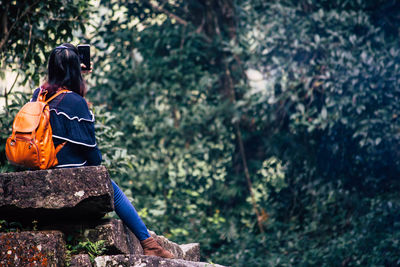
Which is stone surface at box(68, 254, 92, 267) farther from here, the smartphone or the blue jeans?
the smartphone

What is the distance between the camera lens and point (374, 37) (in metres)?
7.55

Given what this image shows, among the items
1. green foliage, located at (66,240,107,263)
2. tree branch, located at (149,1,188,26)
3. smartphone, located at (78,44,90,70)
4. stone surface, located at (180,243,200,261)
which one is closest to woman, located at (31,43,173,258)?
smartphone, located at (78,44,90,70)

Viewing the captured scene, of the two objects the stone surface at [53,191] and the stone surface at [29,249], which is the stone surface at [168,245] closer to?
the stone surface at [53,191]

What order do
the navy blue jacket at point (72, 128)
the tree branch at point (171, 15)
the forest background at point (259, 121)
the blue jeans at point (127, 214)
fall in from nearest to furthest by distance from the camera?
the navy blue jacket at point (72, 128)
the blue jeans at point (127, 214)
the forest background at point (259, 121)
the tree branch at point (171, 15)

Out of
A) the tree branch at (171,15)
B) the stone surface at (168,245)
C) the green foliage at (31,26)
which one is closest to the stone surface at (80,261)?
the stone surface at (168,245)

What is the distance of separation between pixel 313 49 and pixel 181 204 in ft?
10.5

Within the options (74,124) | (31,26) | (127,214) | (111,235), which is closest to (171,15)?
(31,26)

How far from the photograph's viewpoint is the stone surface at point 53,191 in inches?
121

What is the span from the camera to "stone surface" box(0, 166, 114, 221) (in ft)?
10.1

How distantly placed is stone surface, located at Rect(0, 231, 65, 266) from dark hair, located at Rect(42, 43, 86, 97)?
0.97m

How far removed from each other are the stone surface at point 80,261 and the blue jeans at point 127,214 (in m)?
0.44

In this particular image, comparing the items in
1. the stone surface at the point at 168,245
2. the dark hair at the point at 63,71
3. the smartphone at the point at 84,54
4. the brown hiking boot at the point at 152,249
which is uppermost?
the smartphone at the point at 84,54

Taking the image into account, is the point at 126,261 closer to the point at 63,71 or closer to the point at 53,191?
the point at 53,191

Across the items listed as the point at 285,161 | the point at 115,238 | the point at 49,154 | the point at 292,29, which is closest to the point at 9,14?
the point at 49,154
